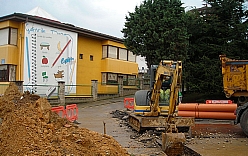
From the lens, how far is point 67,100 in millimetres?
26266

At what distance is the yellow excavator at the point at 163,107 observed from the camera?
912cm

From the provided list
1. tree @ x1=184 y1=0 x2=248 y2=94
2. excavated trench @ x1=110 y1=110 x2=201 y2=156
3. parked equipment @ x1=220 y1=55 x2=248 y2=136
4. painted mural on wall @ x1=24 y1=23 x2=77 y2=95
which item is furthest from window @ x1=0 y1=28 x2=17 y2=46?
parked equipment @ x1=220 y1=55 x2=248 y2=136

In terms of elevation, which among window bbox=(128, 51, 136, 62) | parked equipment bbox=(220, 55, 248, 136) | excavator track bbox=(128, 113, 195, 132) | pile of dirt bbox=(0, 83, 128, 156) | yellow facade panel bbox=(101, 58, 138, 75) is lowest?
excavator track bbox=(128, 113, 195, 132)

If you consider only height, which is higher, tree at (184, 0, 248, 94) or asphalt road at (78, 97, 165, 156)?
tree at (184, 0, 248, 94)

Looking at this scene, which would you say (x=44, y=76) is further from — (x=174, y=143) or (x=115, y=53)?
(x=174, y=143)

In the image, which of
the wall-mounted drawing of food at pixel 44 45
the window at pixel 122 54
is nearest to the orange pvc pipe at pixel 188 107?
the wall-mounted drawing of food at pixel 44 45

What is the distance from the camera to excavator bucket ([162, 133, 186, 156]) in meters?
8.66

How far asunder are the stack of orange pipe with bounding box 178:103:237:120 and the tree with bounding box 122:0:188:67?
245 inches

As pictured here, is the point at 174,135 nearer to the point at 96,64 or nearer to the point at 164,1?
the point at 164,1

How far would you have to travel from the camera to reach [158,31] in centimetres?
2405

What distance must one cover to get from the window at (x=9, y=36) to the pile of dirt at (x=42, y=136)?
671 inches

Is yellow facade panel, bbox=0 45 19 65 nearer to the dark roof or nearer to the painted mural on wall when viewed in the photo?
the painted mural on wall

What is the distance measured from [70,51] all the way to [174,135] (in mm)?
19906

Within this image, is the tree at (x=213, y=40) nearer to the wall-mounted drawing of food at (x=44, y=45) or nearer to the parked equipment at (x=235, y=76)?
the parked equipment at (x=235, y=76)
